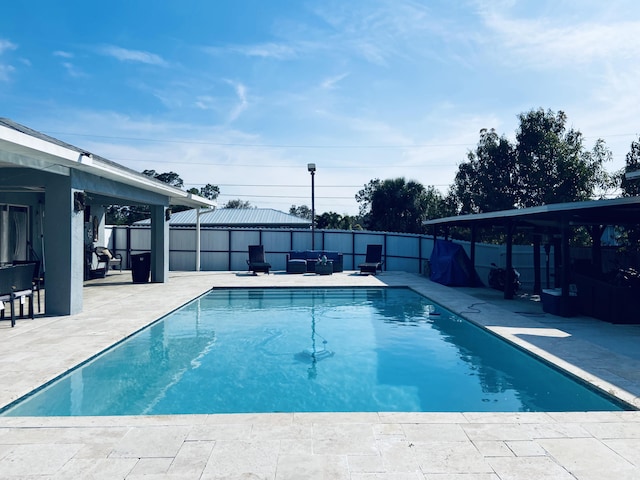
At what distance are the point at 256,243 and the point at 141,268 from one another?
600 centimetres

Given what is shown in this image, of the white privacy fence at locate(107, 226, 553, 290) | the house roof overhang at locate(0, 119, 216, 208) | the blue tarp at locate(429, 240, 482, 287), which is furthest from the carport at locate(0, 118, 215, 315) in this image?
the blue tarp at locate(429, 240, 482, 287)

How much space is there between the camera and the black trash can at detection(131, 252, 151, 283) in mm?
14273

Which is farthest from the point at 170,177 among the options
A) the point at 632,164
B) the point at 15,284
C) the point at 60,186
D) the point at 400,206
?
the point at 15,284

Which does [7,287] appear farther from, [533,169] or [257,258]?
[533,169]

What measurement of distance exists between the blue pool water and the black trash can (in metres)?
5.53

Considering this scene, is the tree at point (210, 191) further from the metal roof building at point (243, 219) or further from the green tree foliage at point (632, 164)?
the green tree foliage at point (632, 164)

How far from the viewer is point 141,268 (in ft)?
46.9

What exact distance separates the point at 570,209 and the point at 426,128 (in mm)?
8486

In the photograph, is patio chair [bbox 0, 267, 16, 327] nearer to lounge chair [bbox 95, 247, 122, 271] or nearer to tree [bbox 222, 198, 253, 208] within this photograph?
lounge chair [bbox 95, 247, 122, 271]

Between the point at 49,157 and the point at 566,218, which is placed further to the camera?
the point at 566,218

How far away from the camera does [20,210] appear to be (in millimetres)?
13305

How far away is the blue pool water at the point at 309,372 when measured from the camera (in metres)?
4.76

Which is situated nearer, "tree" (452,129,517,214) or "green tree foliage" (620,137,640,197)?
"green tree foliage" (620,137,640,197)

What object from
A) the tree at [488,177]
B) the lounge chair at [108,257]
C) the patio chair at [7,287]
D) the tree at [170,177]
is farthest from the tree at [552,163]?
the tree at [170,177]
